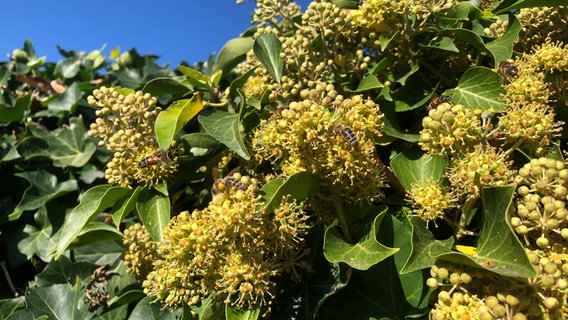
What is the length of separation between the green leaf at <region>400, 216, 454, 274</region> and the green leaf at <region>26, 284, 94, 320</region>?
168 cm

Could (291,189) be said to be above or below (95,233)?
below

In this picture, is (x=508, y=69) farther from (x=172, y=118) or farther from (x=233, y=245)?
(x=172, y=118)

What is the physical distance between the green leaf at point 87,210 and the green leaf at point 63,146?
1.12 metres

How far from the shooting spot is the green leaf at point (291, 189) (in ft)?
4.99

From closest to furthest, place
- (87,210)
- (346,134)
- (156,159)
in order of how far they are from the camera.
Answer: (346,134) < (156,159) < (87,210)

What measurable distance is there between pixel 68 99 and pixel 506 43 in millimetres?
2906

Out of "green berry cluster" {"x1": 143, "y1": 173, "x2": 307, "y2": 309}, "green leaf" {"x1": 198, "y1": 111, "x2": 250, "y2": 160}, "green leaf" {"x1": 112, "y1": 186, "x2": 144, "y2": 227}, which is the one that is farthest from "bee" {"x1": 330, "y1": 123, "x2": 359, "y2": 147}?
"green leaf" {"x1": 112, "y1": 186, "x2": 144, "y2": 227}

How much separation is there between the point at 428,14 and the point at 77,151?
243cm

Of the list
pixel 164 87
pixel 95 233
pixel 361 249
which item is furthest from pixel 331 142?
pixel 95 233

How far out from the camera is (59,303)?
2348mm

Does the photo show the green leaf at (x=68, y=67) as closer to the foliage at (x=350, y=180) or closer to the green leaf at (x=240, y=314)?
the foliage at (x=350, y=180)

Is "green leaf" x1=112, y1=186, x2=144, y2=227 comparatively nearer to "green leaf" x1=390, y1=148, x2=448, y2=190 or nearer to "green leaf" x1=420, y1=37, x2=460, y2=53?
"green leaf" x1=390, y1=148, x2=448, y2=190

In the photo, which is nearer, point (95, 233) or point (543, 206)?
point (543, 206)

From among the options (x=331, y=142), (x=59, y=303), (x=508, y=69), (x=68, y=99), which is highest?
(x=68, y=99)
